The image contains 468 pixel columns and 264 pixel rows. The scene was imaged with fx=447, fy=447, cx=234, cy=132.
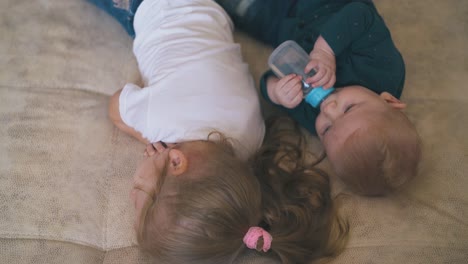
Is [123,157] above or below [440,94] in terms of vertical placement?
below

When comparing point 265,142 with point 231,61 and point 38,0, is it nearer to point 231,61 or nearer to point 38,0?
point 231,61

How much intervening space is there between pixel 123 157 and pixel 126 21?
41 centimetres

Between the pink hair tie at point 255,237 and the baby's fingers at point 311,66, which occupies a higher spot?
the baby's fingers at point 311,66

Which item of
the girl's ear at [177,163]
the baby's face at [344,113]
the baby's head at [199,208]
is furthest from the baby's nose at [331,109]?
the girl's ear at [177,163]

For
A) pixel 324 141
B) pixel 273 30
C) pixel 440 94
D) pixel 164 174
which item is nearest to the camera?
pixel 164 174

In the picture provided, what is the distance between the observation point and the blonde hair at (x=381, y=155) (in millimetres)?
899

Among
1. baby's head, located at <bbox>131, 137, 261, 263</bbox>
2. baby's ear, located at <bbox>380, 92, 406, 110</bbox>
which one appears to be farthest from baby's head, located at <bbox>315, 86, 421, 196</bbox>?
baby's head, located at <bbox>131, 137, 261, 263</bbox>

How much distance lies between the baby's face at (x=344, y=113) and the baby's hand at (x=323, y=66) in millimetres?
37

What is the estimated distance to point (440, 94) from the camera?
1.17 m

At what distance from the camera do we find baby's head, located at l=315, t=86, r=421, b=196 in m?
0.90

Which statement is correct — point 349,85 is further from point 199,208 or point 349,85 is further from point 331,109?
point 199,208

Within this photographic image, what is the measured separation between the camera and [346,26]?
3.58 feet

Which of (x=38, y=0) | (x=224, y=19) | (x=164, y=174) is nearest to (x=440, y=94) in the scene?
(x=224, y=19)

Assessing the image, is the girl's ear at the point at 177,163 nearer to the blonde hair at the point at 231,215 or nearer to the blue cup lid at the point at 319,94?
the blonde hair at the point at 231,215
